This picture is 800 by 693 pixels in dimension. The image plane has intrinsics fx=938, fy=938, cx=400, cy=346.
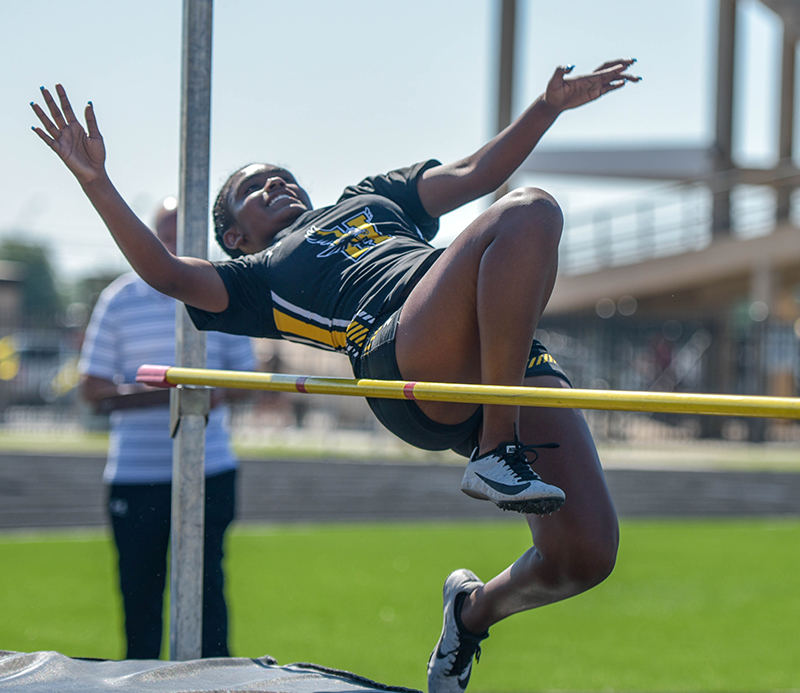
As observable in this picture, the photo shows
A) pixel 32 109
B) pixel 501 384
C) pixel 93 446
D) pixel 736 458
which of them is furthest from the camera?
pixel 736 458

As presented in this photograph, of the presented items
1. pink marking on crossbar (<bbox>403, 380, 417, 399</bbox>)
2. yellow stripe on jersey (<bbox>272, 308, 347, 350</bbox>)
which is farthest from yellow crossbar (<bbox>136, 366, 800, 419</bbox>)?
yellow stripe on jersey (<bbox>272, 308, 347, 350</bbox>)

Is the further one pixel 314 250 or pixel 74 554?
pixel 74 554

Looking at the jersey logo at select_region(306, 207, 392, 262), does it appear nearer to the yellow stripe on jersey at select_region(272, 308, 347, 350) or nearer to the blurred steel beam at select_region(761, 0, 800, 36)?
the yellow stripe on jersey at select_region(272, 308, 347, 350)

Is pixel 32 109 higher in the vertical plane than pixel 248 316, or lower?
higher

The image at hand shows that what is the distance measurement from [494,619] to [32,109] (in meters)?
1.64

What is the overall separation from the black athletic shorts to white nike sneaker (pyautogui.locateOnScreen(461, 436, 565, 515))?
0.20 meters

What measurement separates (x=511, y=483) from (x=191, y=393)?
115cm

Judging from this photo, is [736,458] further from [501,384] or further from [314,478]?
[501,384]

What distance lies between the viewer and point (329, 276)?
7.27 feet

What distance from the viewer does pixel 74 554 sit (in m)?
6.48

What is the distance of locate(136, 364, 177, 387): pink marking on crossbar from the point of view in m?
2.33

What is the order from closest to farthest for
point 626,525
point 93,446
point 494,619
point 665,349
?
point 494,619 < point 626,525 < point 93,446 < point 665,349

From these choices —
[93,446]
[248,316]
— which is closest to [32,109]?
[248,316]

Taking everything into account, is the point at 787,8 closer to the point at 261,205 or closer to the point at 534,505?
the point at 261,205
